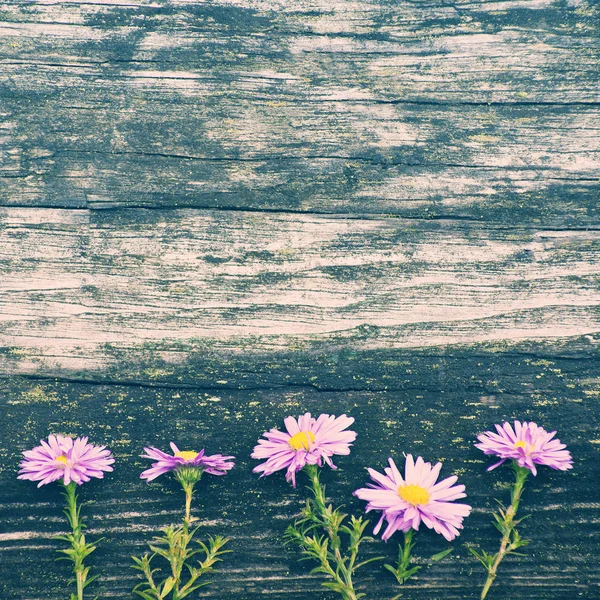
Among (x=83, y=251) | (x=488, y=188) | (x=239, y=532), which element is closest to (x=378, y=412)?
(x=239, y=532)

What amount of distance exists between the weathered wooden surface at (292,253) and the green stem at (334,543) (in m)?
0.08

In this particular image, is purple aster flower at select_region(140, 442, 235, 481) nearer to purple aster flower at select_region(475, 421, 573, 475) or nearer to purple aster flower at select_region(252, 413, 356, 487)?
purple aster flower at select_region(252, 413, 356, 487)

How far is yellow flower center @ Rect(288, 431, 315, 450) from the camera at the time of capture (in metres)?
1.32

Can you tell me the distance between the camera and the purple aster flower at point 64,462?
1.33 metres

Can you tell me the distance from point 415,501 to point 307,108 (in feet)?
3.63

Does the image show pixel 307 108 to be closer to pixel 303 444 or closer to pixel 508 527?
pixel 303 444

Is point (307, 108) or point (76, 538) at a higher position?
point (307, 108)

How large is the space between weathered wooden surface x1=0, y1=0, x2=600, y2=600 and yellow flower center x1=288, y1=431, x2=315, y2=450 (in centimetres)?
12

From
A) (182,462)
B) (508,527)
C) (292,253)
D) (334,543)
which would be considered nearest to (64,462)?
(182,462)

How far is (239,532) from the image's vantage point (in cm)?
138

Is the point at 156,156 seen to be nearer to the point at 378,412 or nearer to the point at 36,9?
the point at 36,9

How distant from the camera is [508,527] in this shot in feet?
4.32

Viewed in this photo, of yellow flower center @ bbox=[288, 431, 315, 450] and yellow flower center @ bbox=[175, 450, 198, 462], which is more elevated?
yellow flower center @ bbox=[175, 450, 198, 462]

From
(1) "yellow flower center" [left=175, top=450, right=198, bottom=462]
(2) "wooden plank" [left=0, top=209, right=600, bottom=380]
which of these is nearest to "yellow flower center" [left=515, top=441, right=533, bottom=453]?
(2) "wooden plank" [left=0, top=209, right=600, bottom=380]
